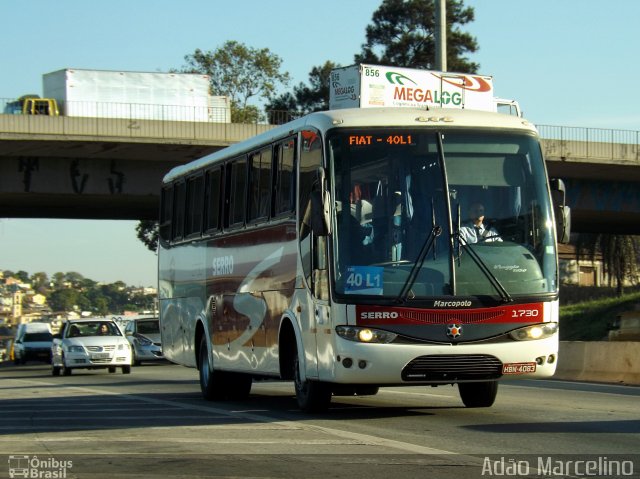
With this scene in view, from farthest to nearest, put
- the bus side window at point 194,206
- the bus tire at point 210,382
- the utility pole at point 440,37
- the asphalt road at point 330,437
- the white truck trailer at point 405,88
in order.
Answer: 1. the utility pole at point 440,37
2. the white truck trailer at point 405,88
3. the bus side window at point 194,206
4. the bus tire at point 210,382
5. the asphalt road at point 330,437

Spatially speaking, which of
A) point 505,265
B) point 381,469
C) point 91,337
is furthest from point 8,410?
point 91,337

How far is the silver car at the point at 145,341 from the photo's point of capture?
41844mm

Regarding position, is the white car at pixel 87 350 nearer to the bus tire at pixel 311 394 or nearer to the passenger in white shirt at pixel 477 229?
the bus tire at pixel 311 394

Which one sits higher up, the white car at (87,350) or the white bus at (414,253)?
the white bus at (414,253)

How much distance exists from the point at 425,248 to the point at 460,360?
1250 mm

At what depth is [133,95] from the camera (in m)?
47.4

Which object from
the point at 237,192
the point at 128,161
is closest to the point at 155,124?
the point at 128,161

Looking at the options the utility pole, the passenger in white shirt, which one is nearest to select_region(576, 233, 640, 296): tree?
the utility pole

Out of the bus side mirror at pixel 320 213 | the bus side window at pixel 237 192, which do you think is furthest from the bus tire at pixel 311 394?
the bus side window at pixel 237 192

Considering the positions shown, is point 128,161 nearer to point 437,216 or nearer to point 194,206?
point 194,206

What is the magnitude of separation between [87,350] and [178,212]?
42.4ft

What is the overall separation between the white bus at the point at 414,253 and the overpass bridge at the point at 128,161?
25.7 meters

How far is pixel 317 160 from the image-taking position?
1467 cm

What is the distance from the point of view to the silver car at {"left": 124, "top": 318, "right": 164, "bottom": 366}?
41.8 metres
